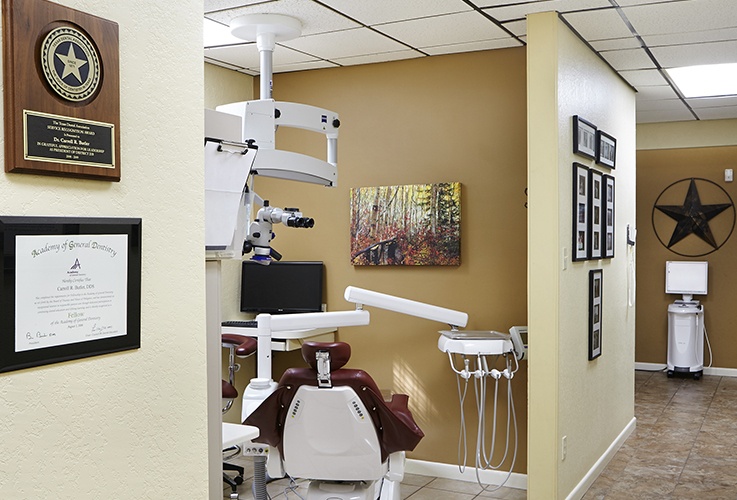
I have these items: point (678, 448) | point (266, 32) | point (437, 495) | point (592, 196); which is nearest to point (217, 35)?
point (266, 32)

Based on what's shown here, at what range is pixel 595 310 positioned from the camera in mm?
4727

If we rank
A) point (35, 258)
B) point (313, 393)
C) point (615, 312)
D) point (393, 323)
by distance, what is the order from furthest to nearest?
point (615, 312) < point (393, 323) < point (313, 393) < point (35, 258)

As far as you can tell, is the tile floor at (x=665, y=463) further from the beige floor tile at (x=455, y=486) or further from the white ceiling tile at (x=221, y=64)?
the white ceiling tile at (x=221, y=64)

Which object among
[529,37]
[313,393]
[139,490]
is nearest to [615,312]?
[529,37]

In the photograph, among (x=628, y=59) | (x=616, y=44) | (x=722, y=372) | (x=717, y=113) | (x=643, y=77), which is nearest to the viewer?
(x=616, y=44)

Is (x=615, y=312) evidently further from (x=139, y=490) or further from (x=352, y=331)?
(x=139, y=490)

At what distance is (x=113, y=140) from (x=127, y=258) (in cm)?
24

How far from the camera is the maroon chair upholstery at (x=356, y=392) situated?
3336mm

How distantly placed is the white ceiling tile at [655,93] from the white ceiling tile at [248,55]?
2633mm

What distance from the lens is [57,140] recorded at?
1.47m

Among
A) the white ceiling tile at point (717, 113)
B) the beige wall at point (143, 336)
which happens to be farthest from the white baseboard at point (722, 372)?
the beige wall at point (143, 336)

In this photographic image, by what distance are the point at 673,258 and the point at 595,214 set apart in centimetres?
440

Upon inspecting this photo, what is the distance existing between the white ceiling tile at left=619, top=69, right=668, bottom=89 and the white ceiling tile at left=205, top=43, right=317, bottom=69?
2.14m

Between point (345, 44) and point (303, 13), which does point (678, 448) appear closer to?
point (345, 44)
